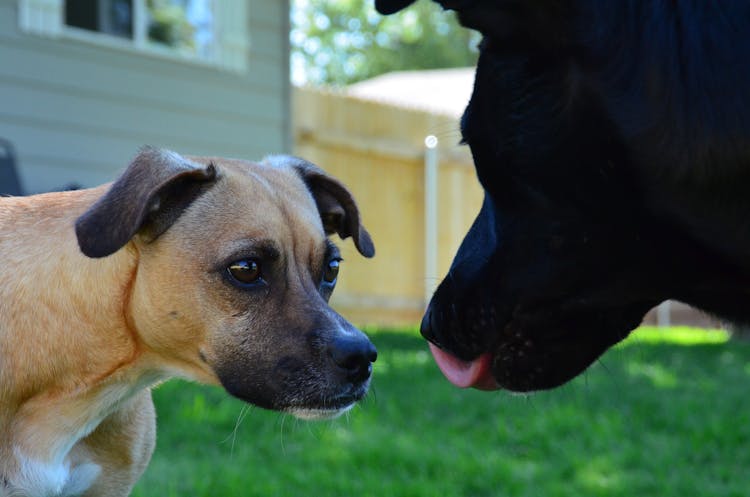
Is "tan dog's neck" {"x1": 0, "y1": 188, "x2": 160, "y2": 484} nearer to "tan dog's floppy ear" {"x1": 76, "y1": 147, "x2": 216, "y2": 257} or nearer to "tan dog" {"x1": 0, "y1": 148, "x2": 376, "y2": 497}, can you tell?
"tan dog" {"x1": 0, "y1": 148, "x2": 376, "y2": 497}

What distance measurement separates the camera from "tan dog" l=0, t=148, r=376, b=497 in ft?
11.0

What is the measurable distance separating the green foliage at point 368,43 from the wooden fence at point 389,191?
933 inches

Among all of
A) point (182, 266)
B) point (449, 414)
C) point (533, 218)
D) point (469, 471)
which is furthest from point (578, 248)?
point (449, 414)

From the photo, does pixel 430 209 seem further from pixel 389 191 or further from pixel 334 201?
pixel 334 201

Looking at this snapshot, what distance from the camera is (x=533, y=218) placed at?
2.88 m

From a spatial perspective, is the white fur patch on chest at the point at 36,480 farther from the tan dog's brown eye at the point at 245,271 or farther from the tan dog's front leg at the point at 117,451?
the tan dog's brown eye at the point at 245,271

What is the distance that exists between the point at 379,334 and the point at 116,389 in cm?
675

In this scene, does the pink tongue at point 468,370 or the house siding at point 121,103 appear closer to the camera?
the pink tongue at point 468,370

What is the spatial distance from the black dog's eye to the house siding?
5698 mm

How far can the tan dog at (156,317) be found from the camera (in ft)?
11.0

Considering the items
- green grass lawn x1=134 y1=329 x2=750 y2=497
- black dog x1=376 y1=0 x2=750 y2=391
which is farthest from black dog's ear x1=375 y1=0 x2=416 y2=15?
green grass lawn x1=134 y1=329 x2=750 y2=497

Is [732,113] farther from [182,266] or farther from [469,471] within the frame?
[469,471]

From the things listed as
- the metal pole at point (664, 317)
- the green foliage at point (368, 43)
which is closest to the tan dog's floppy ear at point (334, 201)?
the metal pole at point (664, 317)

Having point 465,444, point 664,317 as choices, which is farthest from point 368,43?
point 465,444
